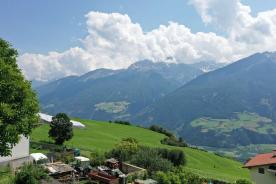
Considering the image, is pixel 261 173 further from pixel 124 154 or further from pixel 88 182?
pixel 88 182

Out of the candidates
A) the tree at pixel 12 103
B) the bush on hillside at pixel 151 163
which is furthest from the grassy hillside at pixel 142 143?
the tree at pixel 12 103

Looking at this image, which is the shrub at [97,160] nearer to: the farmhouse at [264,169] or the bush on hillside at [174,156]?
the bush on hillside at [174,156]

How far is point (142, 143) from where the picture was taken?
10619cm

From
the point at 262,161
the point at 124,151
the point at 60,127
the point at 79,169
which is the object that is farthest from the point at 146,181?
the point at 60,127

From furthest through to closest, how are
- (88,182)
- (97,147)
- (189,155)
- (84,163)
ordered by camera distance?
(189,155) < (97,147) < (84,163) < (88,182)

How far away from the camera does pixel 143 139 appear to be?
119 metres

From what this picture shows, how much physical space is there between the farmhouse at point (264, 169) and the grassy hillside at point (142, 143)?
9.47 meters

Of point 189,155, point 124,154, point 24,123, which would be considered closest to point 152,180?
point 124,154

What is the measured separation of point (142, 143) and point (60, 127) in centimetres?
3447

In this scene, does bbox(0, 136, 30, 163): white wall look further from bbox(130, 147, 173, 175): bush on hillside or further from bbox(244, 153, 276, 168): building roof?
bbox(244, 153, 276, 168): building roof

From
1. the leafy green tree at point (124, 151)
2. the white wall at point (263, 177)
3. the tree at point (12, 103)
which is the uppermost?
the tree at point (12, 103)

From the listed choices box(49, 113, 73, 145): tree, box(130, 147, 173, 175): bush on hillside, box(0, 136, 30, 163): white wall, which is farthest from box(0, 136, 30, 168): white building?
box(49, 113, 73, 145): tree

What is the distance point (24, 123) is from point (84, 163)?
83.8 feet

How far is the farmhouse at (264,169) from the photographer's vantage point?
59.8 metres
